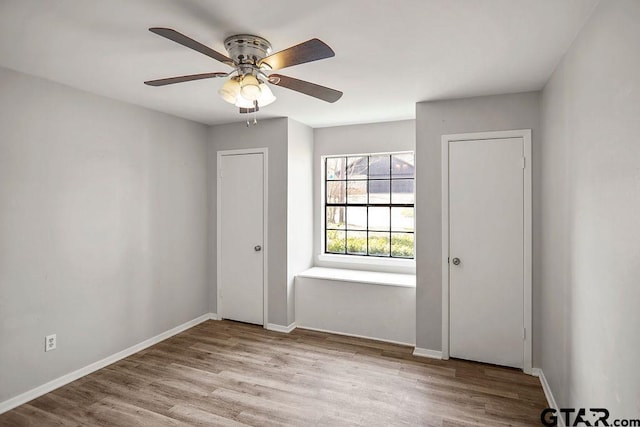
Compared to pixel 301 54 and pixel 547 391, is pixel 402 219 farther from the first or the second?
pixel 301 54

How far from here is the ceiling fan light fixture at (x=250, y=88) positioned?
1.90m

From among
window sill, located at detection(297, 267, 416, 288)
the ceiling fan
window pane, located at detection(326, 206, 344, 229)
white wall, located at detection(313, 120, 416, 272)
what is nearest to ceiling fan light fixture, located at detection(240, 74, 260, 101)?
the ceiling fan

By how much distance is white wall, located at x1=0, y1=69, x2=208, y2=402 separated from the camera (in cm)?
256

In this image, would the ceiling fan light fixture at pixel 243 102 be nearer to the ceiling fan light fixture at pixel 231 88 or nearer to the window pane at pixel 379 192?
the ceiling fan light fixture at pixel 231 88

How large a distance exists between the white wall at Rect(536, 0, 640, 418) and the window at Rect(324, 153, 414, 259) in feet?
5.96

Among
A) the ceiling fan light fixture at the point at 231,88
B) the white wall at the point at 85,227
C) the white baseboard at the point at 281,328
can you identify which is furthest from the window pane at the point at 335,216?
the ceiling fan light fixture at the point at 231,88

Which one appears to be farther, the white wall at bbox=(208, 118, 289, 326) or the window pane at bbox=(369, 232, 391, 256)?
the window pane at bbox=(369, 232, 391, 256)

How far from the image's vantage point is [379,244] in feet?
14.5

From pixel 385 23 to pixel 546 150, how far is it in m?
1.79

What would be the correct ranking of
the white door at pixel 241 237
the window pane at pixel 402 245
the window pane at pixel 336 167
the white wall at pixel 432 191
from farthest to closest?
the window pane at pixel 336 167
the window pane at pixel 402 245
the white door at pixel 241 237
the white wall at pixel 432 191

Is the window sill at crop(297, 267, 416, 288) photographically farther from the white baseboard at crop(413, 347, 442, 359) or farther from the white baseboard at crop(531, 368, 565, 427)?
the white baseboard at crop(531, 368, 565, 427)

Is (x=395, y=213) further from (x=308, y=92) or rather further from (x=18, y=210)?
(x=18, y=210)

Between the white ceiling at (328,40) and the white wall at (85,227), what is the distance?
323mm

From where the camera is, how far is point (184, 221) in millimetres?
4113
